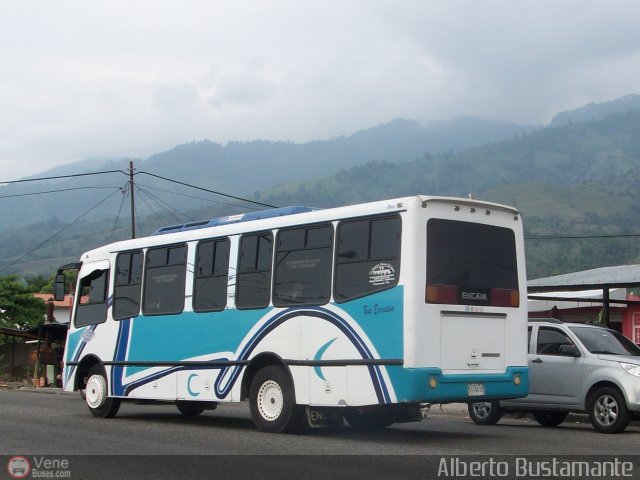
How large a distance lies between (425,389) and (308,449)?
1.60 m

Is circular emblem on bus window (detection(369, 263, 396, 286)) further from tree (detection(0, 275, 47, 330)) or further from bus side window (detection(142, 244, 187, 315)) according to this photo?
tree (detection(0, 275, 47, 330))

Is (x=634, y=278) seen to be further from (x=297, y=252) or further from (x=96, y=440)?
(x=96, y=440)

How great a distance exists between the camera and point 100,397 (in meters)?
16.8

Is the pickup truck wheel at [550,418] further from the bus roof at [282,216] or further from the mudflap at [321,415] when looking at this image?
the mudflap at [321,415]

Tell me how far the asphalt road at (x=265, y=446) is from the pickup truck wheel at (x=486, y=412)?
265mm

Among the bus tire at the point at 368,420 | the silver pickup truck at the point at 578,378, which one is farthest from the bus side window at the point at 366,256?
the silver pickup truck at the point at 578,378

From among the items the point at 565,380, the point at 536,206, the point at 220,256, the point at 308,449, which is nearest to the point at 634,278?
the point at 565,380

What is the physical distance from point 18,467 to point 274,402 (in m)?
4.19

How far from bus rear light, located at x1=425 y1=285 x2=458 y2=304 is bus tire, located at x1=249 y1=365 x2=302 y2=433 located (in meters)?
2.48

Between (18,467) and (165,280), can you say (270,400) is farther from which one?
(18,467)

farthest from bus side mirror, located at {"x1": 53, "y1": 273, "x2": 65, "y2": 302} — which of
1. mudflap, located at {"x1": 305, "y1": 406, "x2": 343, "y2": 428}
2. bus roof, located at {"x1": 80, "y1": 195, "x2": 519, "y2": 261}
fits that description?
mudflap, located at {"x1": 305, "y1": 406, "x2": 343, "y2": 428}

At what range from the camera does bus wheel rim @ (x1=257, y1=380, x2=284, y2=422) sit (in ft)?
43.9

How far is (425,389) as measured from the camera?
11.8m

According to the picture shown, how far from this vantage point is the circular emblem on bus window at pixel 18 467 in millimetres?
9727
